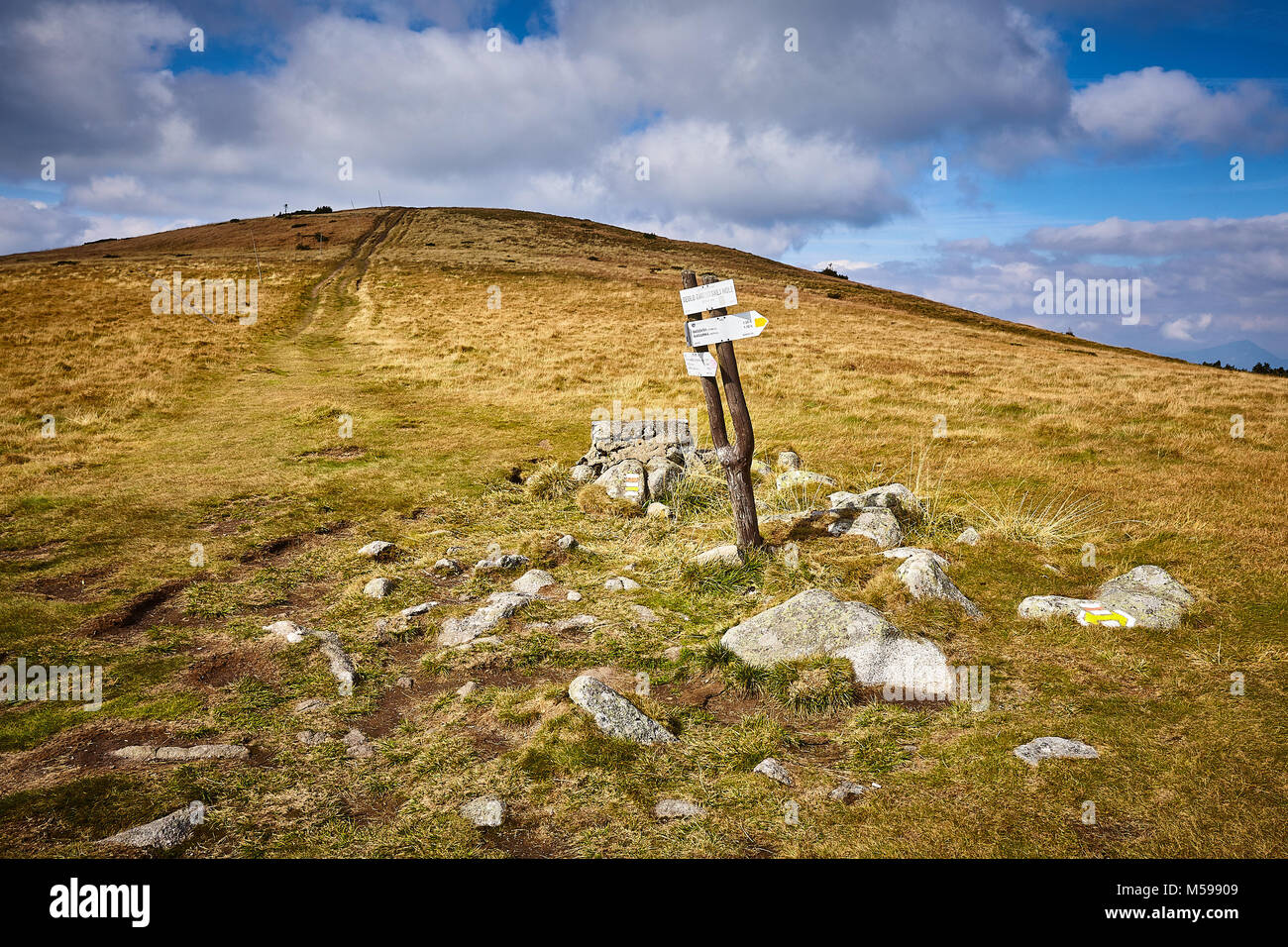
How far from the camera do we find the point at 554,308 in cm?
3922

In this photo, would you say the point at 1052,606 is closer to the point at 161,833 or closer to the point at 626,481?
the point at 626,481

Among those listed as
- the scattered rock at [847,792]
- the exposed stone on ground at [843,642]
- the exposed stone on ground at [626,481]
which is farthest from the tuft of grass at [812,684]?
the exposed stone on ground at [626,481]

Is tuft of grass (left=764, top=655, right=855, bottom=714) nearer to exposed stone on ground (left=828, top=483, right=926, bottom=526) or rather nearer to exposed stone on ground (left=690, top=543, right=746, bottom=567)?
exposed stone on ground (left=690, top=543, right=746, bottom=567)

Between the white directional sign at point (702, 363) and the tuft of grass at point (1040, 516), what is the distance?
15.3 ft

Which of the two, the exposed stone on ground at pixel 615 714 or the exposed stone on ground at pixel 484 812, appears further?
the exposed stone on ground at pixel 615 714

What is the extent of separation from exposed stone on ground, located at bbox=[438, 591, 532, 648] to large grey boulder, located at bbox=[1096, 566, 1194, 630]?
655 cm

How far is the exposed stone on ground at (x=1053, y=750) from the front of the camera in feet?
15.9

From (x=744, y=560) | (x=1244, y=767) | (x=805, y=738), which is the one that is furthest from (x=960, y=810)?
(x=744, y=560)

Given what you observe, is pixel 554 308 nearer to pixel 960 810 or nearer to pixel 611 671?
pixel 611 671

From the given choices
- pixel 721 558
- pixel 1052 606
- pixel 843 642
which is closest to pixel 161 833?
pixel 843 642

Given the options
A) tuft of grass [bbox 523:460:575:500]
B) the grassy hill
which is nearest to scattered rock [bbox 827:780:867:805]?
the grassy hill

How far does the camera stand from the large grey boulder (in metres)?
6.83

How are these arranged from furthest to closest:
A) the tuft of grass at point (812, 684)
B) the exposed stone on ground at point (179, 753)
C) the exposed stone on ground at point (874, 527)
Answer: the exposed stone on ground at point (874, 527)
the tuft of grass at point (812, 684)
the exposed stone on ground at point (179, 753)

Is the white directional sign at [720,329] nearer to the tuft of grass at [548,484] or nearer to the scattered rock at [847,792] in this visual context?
the tuft of grass at [548,484]
